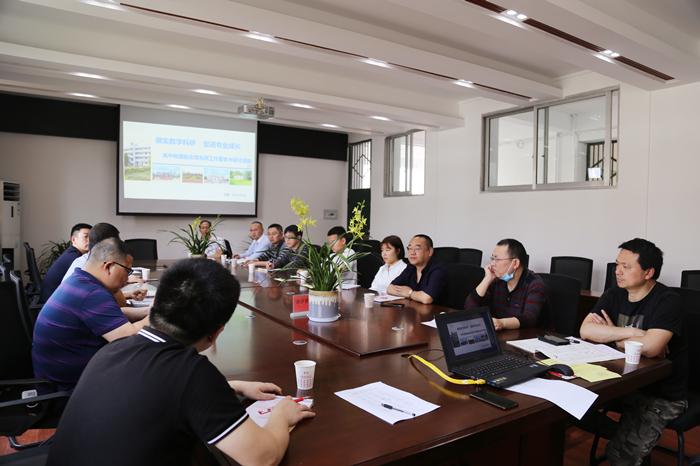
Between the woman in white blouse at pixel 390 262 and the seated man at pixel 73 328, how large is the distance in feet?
7.68

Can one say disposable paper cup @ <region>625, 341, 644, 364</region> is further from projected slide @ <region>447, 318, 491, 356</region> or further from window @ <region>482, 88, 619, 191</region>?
window @ <region>482, 88, 619, 191</region>

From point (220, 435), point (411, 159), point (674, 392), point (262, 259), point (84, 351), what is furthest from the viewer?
point (411, 159)

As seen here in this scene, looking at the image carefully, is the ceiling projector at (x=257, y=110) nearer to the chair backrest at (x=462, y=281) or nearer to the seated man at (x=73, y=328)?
the chair backrest at (x=462, y=281)

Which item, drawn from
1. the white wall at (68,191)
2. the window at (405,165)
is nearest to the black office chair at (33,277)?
the white wall at (68,191)

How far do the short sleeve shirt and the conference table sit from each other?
50 centimetres

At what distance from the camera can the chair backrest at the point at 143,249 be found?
6164 millimetres

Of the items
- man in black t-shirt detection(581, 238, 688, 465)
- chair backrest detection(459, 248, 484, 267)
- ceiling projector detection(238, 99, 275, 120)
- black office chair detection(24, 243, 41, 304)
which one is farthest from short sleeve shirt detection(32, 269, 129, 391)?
chair backrest detection(459, 248, 484, 267)

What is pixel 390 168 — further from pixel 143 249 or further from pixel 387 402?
pixel 387 402

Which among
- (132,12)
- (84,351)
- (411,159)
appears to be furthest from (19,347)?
(411,159)

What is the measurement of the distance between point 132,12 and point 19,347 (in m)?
2.55

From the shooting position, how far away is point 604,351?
→ 2.01m

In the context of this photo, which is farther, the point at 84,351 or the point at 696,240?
the point at 696,240

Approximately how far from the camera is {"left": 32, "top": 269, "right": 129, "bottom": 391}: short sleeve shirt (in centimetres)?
187

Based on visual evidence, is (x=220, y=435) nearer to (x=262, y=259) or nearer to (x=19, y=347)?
(x=19, y=347)
